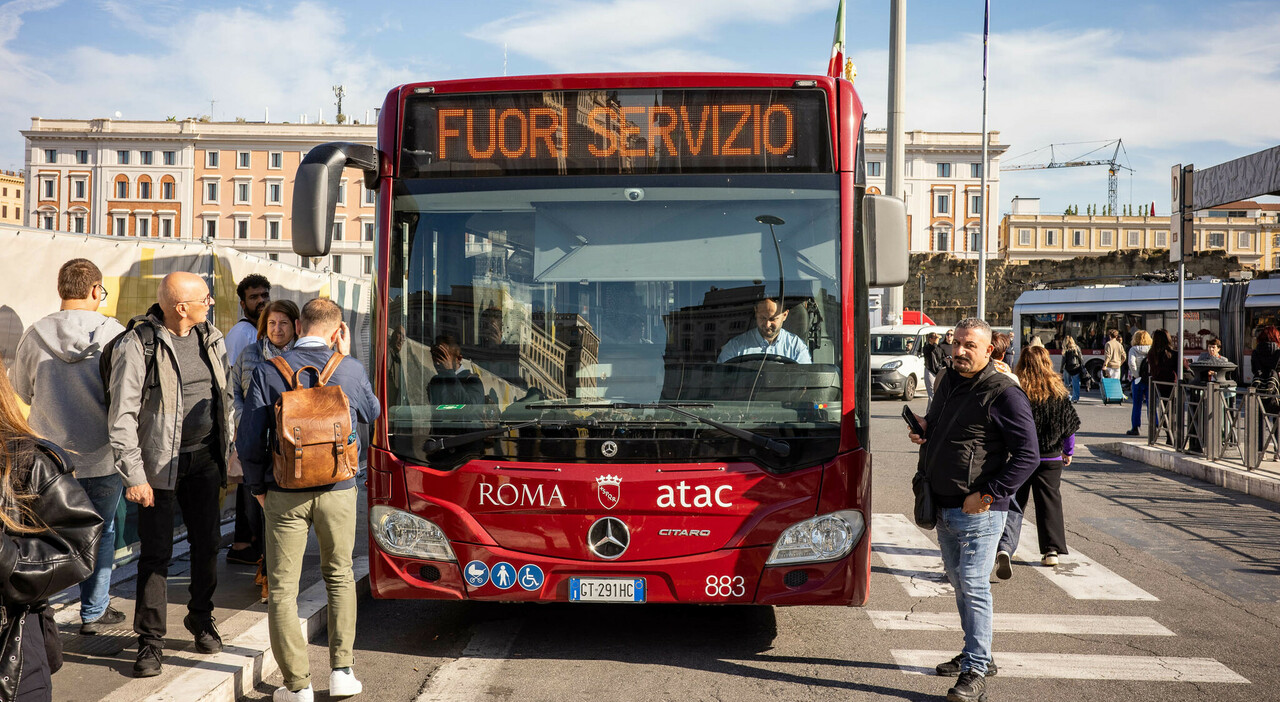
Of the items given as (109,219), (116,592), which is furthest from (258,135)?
(116,592)

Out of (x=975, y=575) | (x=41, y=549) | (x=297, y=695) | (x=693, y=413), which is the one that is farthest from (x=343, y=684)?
(x=975, y=575)

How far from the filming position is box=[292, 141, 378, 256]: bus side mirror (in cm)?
460

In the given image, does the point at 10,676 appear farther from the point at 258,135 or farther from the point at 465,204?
the point at 258,135

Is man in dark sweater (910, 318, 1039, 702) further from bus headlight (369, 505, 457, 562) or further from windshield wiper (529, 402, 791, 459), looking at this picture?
bus headlight (369, 505, 457, 562)

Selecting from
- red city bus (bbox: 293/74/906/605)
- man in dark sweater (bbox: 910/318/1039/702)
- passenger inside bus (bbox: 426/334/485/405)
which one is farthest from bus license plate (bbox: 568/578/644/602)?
man in dark sweater (bbox: 910/318/1039/702)

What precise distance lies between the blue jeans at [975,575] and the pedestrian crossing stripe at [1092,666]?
0.42 m

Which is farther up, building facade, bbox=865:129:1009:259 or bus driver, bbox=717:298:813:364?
building facade, bbox=865:129:1009:259

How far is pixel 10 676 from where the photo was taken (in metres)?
2.27

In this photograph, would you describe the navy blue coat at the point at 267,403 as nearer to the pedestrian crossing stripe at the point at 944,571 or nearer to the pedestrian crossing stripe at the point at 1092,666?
the pedestrian crossing stripe at the point at 1092,666

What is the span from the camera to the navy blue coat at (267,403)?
4.22 meters

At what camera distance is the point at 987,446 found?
4637mm

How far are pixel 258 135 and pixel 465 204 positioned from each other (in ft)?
307

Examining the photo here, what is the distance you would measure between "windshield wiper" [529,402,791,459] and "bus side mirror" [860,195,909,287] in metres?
0.96

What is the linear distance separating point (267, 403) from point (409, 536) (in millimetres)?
942
